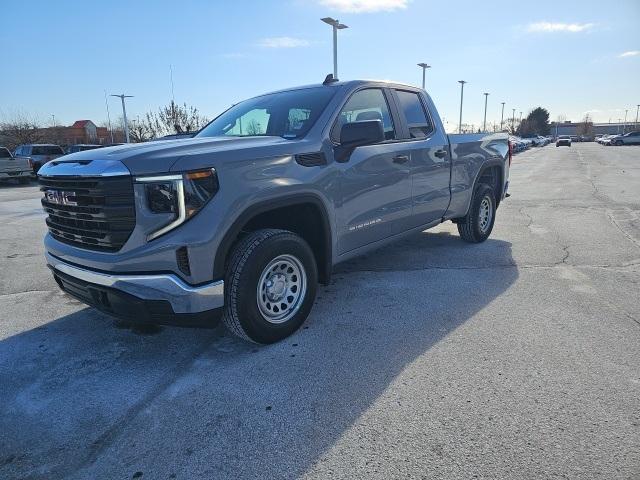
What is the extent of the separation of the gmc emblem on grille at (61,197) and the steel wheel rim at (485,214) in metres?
5.05

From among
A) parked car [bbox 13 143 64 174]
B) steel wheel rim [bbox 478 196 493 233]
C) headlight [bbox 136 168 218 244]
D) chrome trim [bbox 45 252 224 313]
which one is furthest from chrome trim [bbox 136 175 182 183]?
parked car [bbox 13 143 64 174]

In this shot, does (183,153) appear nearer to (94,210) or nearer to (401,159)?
(94,210)

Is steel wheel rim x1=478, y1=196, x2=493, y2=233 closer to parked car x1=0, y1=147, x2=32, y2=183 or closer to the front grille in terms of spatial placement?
the front grille

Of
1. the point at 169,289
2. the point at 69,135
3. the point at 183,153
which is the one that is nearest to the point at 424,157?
the point at 183,153

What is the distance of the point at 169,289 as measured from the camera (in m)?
2.76

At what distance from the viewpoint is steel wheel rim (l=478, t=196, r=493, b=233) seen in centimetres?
630

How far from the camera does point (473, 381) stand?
286cm

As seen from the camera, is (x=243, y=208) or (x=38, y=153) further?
(x=38, y=153)

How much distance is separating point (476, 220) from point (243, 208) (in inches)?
165

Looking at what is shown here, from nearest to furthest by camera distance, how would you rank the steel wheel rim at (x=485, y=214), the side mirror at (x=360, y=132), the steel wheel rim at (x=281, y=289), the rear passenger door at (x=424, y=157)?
1. the steel wheel rim at (x=281, y=289)
2. the side mirror at (x=360, y=132)
3. the rear passenger door at (x=424, y=157)
4. the steel wheel rim at (x=485, y=214)

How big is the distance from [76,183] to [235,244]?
111 cm

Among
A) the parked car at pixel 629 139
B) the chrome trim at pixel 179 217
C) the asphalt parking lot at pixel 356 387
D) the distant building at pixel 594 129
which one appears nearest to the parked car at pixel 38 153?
the asphalt parking lot at pixel 356 387

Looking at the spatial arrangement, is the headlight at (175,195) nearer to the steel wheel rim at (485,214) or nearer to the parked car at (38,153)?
the steel wheel rim at (485,214)

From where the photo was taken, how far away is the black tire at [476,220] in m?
6.11
